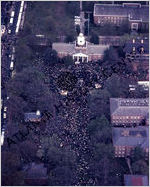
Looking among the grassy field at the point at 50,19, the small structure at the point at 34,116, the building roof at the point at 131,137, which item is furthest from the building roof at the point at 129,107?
the grassy field at the point at 50,19

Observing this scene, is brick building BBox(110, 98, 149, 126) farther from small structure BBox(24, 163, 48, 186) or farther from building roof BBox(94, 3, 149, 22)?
building roof BBox(94, 3, 149, 22)

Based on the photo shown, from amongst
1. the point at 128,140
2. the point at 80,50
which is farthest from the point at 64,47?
the point at 128,140

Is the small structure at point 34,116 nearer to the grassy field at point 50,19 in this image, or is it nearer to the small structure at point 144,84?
the small structure at point 144,84

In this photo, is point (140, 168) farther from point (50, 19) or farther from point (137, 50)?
point (50, 19)

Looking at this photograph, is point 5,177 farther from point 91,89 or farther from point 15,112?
point 91,89

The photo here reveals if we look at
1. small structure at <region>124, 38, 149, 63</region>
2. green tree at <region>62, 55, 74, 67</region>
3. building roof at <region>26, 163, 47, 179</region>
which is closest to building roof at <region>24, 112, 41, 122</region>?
building roof at <region>26, 163, 47, 179</region>

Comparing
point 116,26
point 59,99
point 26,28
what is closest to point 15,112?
point 59,99
